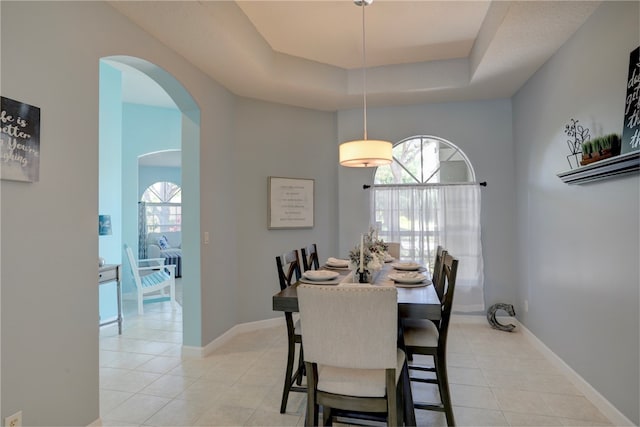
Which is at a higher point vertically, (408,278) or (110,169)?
(110,169)

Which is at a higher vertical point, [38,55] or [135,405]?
[38,55]

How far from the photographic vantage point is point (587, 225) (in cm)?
242

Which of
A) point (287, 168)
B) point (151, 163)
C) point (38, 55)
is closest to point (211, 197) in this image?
point (287, 168)

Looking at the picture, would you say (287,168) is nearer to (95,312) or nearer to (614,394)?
(95,312)

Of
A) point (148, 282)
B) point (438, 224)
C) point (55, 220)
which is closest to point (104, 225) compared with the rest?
point (148, 282)

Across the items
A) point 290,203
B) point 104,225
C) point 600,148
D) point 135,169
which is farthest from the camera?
point 135,169

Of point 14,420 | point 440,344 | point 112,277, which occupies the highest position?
point 112,277

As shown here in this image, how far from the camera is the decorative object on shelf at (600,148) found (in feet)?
6.79

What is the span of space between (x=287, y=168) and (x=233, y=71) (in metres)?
1.31

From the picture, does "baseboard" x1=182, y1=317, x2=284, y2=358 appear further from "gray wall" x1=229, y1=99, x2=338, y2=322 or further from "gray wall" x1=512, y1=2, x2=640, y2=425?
"gray wall" x1=512, y1=2, x2=640, y2=425

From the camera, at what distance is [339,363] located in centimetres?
166

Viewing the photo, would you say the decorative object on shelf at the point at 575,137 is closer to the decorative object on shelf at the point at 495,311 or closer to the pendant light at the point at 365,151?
the pendant light at the point at 365,151

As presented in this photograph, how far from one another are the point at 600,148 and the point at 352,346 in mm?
1993

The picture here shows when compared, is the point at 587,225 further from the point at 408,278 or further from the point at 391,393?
the point at 391,393
